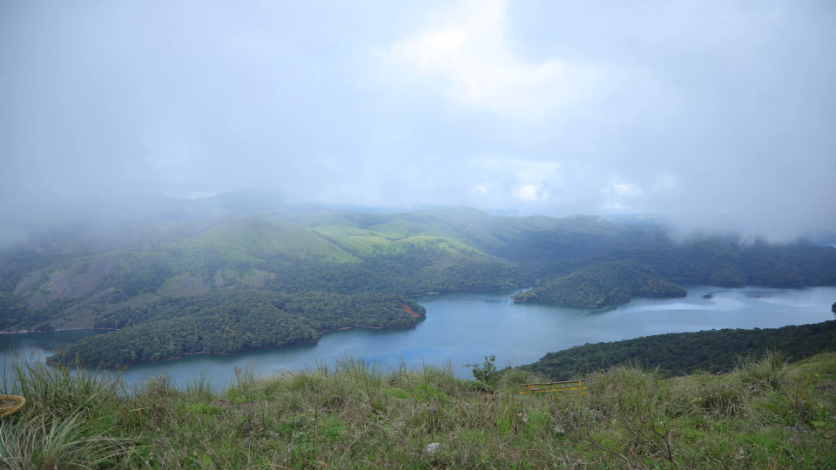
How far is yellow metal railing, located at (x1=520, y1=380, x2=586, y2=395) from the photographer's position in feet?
16.3

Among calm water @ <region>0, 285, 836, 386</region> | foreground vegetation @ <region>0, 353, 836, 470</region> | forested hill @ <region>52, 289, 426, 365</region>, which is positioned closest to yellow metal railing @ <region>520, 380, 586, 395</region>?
foreground vegetation @ <region>0, 353, 836, 470</region>

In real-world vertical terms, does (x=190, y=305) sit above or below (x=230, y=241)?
below

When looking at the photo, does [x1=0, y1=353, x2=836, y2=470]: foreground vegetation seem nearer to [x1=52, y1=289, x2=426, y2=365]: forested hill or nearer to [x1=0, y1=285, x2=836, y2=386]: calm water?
[x1=0, y1=285, x2=836, y2=386]: calm water

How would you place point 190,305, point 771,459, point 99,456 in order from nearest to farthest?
1. point 771,459
2. point 99,456
3. point 190,305

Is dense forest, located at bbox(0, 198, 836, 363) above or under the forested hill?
above

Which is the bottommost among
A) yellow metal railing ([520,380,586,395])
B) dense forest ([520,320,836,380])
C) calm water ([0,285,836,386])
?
calm water ([0,285,836,386])

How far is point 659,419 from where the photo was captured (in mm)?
3389

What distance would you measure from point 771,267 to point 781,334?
99.2 m

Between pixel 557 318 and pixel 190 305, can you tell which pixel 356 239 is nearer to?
pixel 190 305

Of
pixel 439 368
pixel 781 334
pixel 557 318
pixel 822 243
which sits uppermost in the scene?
pixel 822 243

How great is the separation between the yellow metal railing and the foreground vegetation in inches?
16.8

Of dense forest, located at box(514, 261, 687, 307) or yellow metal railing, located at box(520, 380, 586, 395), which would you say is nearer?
yellow metal railing, located at box(520, 380, 586, 395)

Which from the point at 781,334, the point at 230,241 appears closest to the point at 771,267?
the point at 781,334

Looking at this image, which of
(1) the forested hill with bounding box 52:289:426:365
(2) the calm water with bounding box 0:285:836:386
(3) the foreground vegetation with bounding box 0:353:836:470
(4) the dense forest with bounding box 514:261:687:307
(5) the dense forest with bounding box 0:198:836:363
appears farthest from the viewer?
(4) the dense forest with bounding box 514:261:687:307
